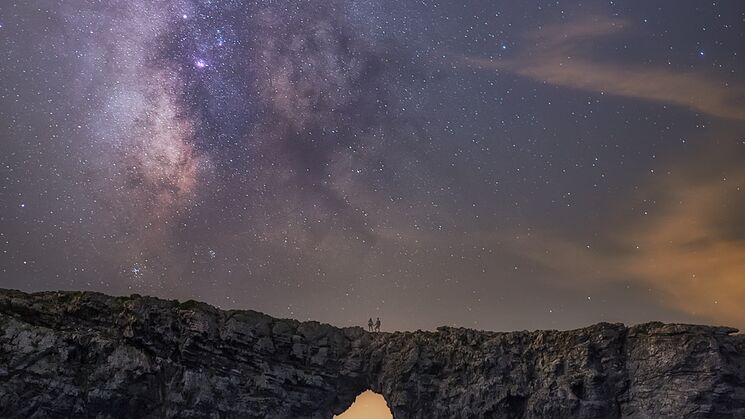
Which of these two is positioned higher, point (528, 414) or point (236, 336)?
point (236, 336)

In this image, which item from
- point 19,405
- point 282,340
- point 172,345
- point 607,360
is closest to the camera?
point 19,405

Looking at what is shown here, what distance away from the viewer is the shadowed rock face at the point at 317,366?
5375 cm

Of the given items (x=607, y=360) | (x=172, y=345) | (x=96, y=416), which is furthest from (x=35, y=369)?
(x=607, y=360)

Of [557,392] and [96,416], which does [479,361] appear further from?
[96,416]

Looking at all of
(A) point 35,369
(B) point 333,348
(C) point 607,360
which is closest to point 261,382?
(B) point 333,348

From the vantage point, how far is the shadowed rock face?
53.8m

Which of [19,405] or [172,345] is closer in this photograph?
[19,405]

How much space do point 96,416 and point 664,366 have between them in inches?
2226

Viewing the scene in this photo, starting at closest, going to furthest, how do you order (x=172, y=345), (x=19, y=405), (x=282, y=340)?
(x=19, y=405) → (x=172, y=345) → (x=282, y=340)

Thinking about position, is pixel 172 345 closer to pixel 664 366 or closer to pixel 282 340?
pixel 282 340

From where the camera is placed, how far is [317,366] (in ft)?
217

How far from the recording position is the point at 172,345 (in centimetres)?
6162

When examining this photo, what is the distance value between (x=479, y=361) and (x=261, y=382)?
987 inches

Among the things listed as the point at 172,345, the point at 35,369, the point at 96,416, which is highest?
the point at 172,345
